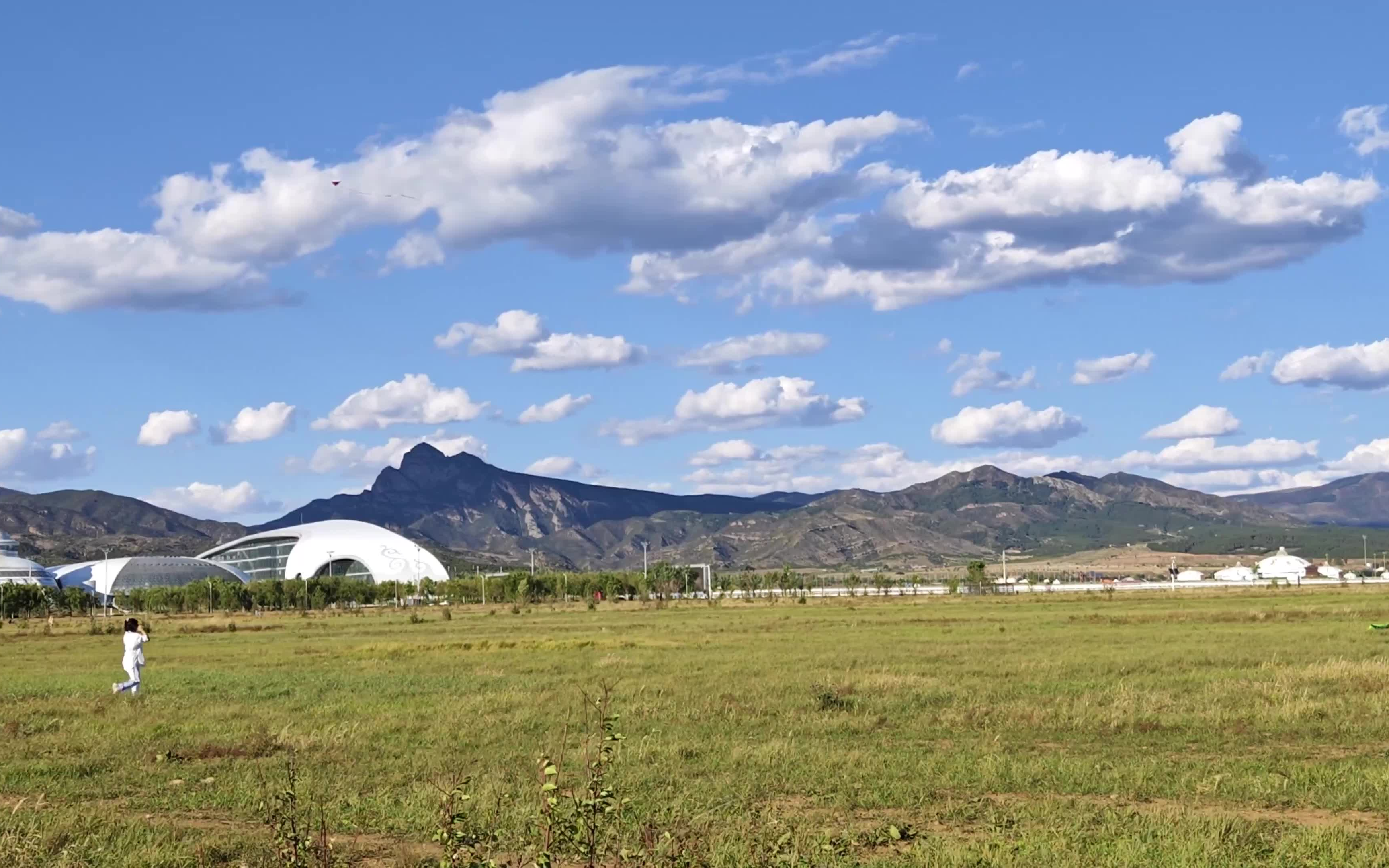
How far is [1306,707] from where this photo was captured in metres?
24.2

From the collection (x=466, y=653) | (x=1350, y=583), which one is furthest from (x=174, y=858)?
(x=1350, y=583)

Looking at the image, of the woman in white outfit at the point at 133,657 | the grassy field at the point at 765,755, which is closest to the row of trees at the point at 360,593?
the grassy field at the point at 765,755

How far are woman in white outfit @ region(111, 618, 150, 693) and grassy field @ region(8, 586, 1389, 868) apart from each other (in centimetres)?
105

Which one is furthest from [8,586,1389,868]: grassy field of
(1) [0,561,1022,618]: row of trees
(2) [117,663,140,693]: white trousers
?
(1) [0,561,1022,618]: row of trees

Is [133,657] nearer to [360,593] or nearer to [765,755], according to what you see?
[765,755]

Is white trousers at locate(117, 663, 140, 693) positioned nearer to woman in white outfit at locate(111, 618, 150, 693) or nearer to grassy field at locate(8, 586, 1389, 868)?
woman in white outfit at locate(111, 618, 150, 693)

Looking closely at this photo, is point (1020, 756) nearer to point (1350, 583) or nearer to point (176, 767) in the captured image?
point (176, 767)

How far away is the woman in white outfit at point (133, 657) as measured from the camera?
31.7m

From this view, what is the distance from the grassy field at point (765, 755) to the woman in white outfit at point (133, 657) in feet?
3.46

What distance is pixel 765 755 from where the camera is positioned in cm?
1977

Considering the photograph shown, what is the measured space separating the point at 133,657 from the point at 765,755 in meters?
18.8

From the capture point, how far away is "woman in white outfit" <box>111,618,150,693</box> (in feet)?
104

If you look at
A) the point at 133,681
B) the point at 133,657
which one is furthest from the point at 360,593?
the point at 133,681

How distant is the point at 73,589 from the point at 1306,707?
524 ft
